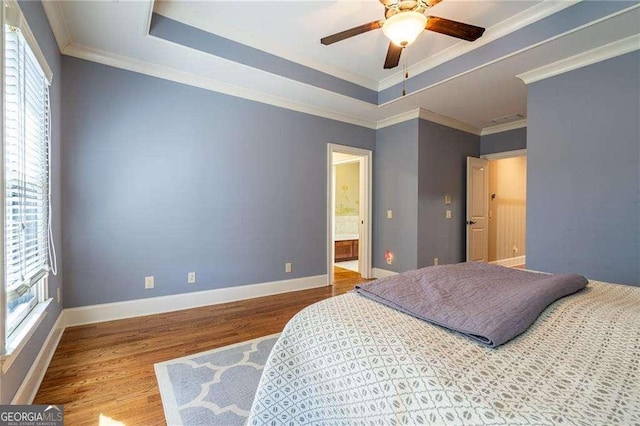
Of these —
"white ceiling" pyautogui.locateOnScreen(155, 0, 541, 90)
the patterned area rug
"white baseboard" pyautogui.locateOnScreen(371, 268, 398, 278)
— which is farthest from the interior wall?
the patterned area rug

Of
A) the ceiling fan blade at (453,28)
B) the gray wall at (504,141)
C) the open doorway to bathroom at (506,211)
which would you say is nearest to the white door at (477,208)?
the gray wall at (504,141)

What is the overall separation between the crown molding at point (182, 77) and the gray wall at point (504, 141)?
2.80m

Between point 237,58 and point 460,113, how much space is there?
321cm

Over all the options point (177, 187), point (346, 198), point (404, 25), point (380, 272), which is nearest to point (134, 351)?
point (177, 187)

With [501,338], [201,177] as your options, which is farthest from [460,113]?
[501,338]

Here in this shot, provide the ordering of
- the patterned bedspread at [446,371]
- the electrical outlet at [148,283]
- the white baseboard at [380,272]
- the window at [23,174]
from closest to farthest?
the patterned bedspread at [446,371] → the window at [23,174] → the electrical outlet at [148,283] → the white baseboard at [380,272]

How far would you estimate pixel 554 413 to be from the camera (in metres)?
0.61

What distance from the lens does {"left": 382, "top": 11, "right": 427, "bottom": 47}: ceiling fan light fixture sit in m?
1.85

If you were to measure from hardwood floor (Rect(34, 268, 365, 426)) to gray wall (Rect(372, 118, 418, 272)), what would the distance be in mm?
1618

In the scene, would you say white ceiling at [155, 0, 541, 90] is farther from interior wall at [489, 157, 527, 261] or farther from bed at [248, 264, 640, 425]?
interior wall at [489, 157, 527, 261]

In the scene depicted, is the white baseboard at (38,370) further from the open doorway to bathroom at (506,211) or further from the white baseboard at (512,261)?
the white baseboard at (512,261)

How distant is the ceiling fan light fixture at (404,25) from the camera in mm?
1854

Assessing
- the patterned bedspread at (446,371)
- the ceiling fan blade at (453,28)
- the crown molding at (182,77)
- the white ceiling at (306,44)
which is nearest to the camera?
the patterned bedspread at (446,371)

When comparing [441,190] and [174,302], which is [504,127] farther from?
[174,302]
